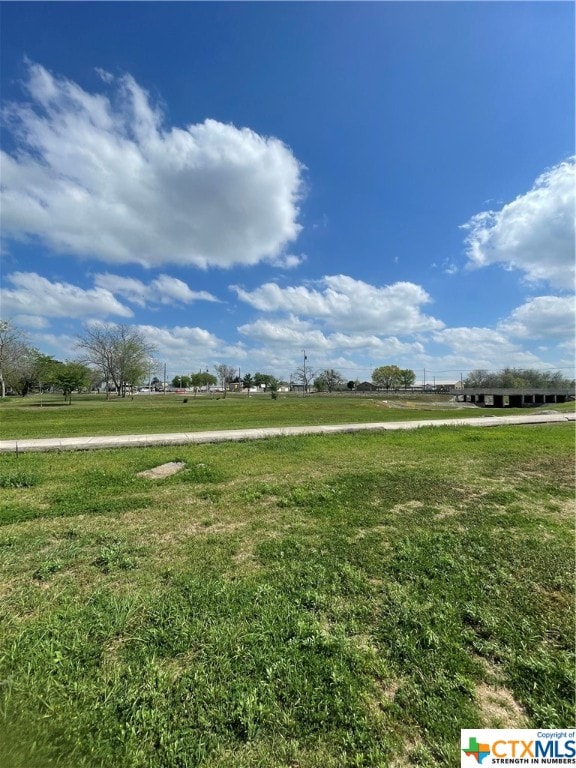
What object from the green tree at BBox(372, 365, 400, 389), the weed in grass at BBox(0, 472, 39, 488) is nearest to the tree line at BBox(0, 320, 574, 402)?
the green tree at BBox(372, 365, 400, 389)

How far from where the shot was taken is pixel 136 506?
496cm

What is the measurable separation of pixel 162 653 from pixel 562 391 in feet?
284

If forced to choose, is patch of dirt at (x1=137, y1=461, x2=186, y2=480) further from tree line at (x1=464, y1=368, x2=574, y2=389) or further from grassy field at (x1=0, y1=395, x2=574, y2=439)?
tree line at (x1=464, y1=368, x2=574, y2=389)

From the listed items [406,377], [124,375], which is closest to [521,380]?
[406,377]

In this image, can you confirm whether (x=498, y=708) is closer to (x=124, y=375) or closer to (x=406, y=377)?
(x=124, y=375)

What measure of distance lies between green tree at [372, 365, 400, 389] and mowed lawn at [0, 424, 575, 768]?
11281 centimetres

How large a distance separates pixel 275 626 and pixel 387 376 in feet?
384

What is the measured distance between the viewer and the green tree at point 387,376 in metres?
114

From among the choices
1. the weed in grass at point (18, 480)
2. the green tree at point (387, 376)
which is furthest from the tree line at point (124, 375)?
the weed in grass at point (18, 480)

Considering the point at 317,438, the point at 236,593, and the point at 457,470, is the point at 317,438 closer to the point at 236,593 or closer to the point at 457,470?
the point at 457,470

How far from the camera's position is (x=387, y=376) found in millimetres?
114500

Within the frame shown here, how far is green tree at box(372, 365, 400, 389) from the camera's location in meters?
114

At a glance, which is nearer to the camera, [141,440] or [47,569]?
[47,569]

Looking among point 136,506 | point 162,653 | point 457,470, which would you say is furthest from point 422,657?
point 457,470
